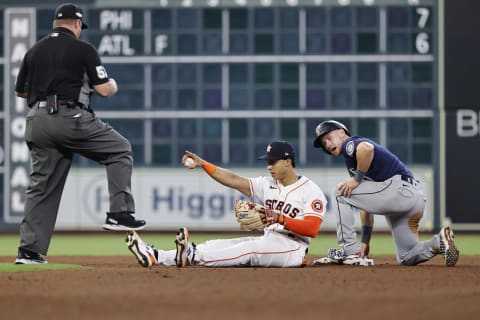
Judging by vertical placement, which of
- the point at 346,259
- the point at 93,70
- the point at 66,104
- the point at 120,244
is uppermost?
the point at 93,70

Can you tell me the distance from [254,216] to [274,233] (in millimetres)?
311

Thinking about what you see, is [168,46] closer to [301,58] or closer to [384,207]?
[301,58]

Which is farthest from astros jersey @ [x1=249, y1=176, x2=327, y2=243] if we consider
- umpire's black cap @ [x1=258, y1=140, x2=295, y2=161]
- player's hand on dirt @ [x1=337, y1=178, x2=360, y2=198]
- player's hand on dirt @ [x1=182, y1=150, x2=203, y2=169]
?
player's hand on dirt @ [x1=182, y1=150, x2=203, y2=169]

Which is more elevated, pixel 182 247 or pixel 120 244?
pixel 182 247

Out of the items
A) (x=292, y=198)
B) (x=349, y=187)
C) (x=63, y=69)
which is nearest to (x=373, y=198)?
(x=349, y=187)

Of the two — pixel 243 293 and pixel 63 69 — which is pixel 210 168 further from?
pixel 243 293

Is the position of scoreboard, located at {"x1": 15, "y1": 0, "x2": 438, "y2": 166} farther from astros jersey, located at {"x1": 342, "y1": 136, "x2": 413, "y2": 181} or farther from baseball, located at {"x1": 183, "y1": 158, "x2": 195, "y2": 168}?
baseball, located at {"x1": 183, "y1": 158, "x2": 195, "y2": 168}

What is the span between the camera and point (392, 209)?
27.5 feet

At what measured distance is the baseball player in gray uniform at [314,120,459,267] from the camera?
8.20m

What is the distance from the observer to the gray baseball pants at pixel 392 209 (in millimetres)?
8250

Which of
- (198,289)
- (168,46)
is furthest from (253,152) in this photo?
(198,289)

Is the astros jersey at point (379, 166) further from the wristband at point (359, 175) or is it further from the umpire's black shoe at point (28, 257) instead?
the umpire's black shoe at point (28, 257)

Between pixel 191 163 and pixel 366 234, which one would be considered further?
pixel 366 234

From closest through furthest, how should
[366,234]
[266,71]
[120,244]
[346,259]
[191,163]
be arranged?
[191,163]
[346,259]
[366,234]
[120,244]
[266,71]
